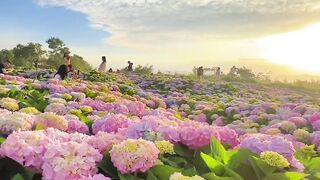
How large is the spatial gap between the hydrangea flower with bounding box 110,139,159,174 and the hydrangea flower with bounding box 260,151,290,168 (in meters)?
0.61

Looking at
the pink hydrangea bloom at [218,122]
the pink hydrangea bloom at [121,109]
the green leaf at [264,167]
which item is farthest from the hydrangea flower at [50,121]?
the pink hydrangea bloom at [218,122]

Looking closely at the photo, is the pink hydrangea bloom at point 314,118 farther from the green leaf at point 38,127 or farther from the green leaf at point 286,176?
the green leaf at point 286,176

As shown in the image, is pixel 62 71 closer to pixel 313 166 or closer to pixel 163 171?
pixel 313 166

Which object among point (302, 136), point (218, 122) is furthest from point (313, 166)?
point (218, 122)

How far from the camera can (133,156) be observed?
2.82 meters

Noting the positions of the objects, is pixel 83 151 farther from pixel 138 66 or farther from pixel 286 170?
pixel 138 66

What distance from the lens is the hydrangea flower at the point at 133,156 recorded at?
2803 mm

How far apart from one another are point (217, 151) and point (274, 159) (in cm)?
41

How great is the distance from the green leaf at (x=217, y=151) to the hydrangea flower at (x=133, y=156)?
1.46 ft

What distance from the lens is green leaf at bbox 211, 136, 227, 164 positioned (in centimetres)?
314

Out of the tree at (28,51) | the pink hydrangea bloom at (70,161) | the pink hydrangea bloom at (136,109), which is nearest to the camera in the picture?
the pink hydrangea bloom at (70,161)

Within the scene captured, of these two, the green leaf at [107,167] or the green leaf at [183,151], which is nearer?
the green leaf at [107,167]

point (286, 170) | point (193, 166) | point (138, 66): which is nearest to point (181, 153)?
point (193, 166)

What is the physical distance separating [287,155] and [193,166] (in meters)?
0.57
